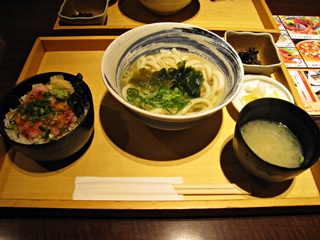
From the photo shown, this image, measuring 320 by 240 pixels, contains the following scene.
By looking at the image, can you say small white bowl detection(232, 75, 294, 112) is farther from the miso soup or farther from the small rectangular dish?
the small rectangular dish

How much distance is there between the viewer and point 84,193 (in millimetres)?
1246

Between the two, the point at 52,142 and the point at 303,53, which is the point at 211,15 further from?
the point at 52,142

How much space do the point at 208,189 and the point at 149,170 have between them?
33 cm

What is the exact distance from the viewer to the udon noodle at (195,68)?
1458 mm

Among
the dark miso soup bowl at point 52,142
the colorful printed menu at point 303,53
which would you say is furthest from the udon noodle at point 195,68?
the colorful printed menu at point 303,53

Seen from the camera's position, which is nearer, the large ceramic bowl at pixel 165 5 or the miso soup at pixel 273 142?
the miso soup at pixel 273 142

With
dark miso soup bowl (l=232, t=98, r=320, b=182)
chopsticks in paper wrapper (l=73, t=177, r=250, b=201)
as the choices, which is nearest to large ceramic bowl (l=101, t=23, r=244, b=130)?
dark miso soup bowl (l=232, t=98, r=320, b=182)

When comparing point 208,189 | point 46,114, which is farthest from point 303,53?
point 46,114

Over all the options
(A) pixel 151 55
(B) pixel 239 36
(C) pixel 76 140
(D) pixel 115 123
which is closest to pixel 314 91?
(B) pixel 239 36

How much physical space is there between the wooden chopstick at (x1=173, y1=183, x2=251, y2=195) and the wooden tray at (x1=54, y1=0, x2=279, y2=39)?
142 cm

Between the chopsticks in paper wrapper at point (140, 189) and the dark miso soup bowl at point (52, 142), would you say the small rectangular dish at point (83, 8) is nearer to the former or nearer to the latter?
the dark miso soup bowl at point (52, 142)

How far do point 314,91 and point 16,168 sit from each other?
7.20ft

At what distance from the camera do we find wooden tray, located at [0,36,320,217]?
1.20 meters

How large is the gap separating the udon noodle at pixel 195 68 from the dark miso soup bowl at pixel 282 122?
223 mm
